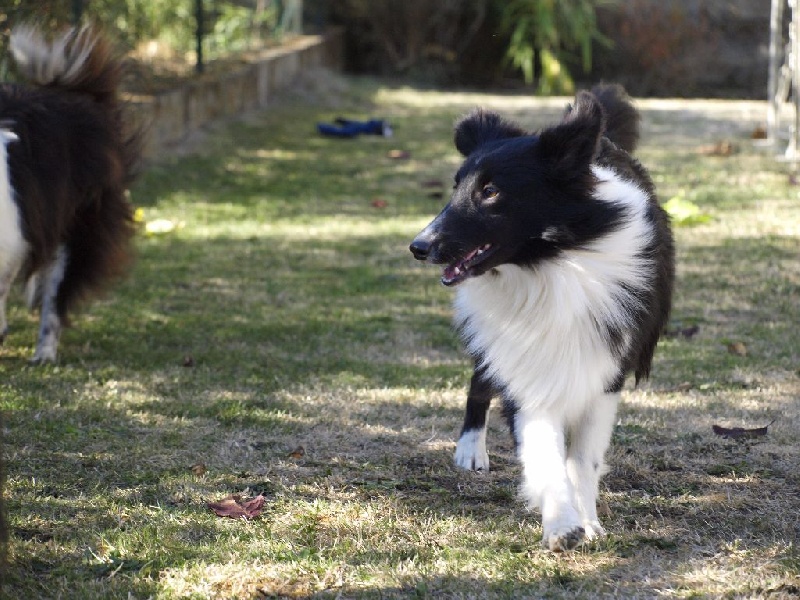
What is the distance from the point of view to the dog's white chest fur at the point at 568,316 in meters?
3.19

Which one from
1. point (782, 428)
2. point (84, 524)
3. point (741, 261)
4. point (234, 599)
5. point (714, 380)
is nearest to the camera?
point (234, 599)

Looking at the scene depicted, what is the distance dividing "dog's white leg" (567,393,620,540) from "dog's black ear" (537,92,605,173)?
28.6 inches

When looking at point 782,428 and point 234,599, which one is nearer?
point 234,599

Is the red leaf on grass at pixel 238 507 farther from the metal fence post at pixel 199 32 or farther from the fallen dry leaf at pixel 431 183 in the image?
the metal fence post at pixel 199 32

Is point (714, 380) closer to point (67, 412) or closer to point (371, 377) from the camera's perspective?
point (371, 377)

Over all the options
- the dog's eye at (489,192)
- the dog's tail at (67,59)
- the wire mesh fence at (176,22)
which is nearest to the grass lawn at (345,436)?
the dog's eye at (489,192)

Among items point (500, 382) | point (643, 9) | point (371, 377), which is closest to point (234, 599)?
point (500, 382)

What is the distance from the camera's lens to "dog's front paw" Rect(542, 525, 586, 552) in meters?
3.07

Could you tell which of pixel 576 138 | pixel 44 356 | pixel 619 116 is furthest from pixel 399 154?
pixel 576 138

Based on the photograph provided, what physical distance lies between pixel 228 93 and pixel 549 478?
386 inches

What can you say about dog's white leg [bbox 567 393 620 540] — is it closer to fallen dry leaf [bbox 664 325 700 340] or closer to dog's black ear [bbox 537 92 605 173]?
dog's black ear [bbox 537 92 605 173]

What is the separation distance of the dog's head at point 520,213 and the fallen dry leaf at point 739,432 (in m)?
1.40

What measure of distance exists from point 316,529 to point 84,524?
2.36 ft

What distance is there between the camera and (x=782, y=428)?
4203 mm
